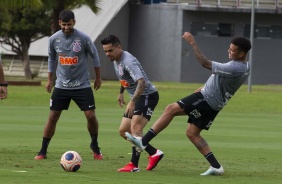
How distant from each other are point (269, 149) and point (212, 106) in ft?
17.0

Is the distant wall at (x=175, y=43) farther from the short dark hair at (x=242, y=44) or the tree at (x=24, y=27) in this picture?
the short dark hair at (x=242, y=44)

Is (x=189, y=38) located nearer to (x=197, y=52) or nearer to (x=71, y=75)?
(x=197, y=52)

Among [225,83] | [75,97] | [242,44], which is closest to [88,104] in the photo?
[75,97]

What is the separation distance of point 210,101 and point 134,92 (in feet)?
4.32

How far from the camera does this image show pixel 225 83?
13.6 m

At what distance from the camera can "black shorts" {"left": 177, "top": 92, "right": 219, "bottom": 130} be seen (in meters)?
13.6

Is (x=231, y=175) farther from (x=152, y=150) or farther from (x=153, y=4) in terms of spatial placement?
(x=153, y=4)

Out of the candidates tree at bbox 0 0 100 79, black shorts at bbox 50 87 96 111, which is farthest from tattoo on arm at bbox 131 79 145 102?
tree at bbox 0 0 100 79

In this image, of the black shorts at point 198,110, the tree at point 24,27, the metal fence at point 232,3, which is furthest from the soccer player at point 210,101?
the metal fence at point 232,3

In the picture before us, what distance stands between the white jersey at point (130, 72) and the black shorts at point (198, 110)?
83 cm

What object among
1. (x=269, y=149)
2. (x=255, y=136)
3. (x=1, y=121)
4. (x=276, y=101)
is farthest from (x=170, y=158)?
(x=276, y=101)

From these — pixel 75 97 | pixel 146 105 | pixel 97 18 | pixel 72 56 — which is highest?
pixel 72 56

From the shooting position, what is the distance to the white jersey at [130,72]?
14078mm

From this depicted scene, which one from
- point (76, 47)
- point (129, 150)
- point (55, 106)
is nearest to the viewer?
point (76, 47)
